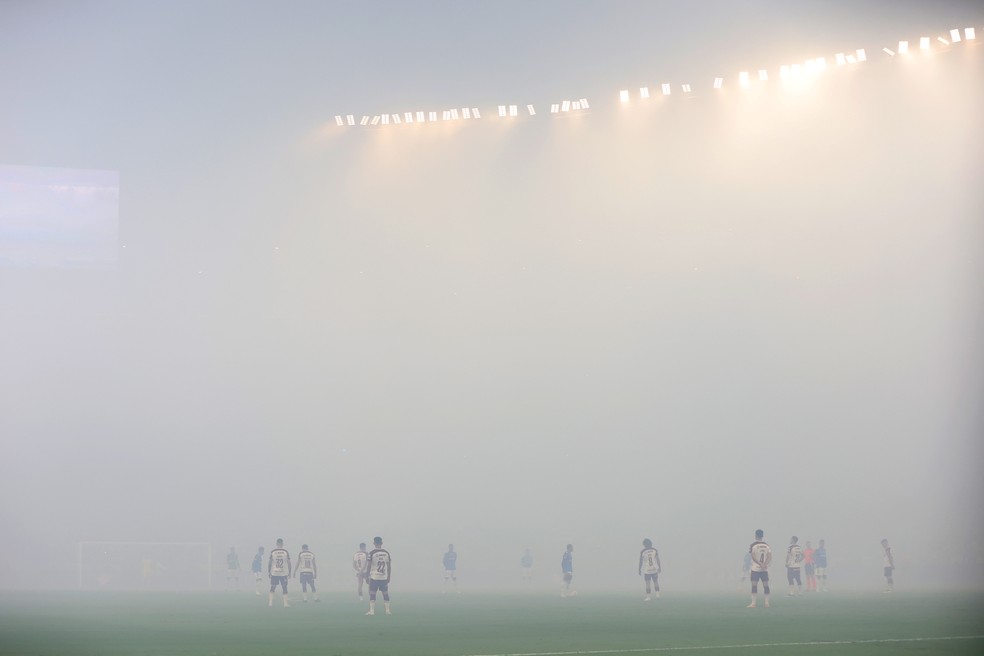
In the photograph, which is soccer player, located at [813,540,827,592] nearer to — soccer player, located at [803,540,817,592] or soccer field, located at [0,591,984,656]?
soccer player, located at [803,540,817,592]

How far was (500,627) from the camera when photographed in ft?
63.5

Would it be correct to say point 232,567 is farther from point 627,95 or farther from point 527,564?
point 627,95

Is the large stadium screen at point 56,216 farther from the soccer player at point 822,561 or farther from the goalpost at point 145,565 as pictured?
the soccer player at point 822,561

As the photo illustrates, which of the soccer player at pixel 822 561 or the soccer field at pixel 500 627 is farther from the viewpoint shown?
the soccer player at pixel 822 561

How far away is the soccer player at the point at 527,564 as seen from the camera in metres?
40.9

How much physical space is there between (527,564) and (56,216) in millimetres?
20825

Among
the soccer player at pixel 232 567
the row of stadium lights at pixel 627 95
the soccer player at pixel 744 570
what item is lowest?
the soccer player at pixel 744 570

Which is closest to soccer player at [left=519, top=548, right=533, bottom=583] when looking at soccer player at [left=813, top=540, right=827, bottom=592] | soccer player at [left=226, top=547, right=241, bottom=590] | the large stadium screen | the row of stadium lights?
soccer player at [left=226, top=547, right=241, bottom=590]

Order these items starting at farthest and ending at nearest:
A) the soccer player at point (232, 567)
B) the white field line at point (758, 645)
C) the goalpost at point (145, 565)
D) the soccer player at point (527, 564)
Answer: the soccer player at point (527, 564)
the soccer player at point (232, 567)
the goalpost at point (145, 565)
the white field line at point (758, 645)

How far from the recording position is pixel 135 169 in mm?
35438

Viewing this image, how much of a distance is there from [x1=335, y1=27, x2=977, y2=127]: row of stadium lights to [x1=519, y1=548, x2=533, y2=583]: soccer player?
16281 mm

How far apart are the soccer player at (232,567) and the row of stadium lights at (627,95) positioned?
50.7 feet

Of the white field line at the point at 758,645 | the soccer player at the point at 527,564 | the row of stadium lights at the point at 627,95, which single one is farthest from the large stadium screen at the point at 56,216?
the white field line at the point at 758,645

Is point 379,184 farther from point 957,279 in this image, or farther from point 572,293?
point 957,279
